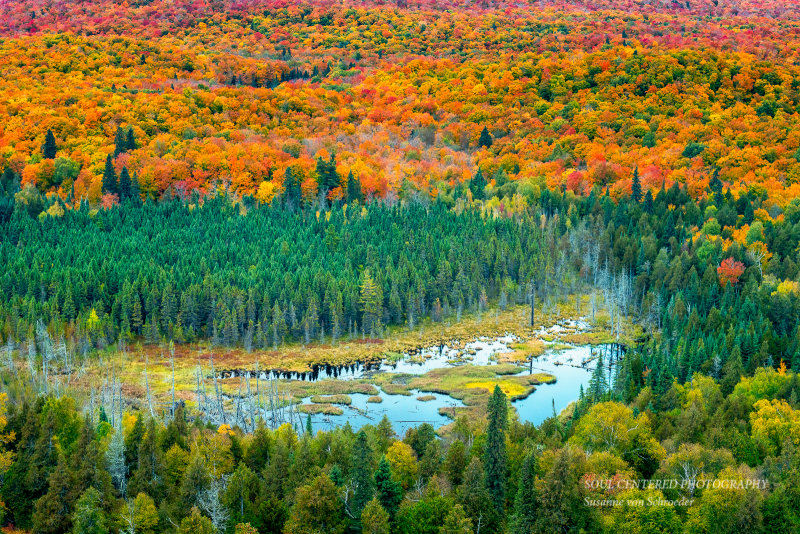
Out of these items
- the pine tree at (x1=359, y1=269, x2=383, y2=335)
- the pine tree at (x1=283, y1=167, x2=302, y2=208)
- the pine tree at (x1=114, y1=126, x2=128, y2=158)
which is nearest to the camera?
the pine tree at (x1=359, y1=269, x2=383, y2=335)

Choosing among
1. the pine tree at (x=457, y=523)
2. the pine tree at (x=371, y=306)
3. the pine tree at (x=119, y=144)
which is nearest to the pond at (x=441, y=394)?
the pine tree at (x=371, y=306)

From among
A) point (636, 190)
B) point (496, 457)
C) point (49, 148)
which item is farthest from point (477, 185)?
point (496, 457)

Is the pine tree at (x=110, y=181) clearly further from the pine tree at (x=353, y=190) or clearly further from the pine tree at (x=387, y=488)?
the pine tree at (x=387, y=488)

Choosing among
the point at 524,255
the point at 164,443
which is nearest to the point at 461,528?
the point at 164,443

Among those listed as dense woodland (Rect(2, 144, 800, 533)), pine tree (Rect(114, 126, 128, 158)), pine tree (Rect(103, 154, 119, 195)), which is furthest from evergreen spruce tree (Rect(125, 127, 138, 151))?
dense woodland (Rect(2, 144, 800, 533))

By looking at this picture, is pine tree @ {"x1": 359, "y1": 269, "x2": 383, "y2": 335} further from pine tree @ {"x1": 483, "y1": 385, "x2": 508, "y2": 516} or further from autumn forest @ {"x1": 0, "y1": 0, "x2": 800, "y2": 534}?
pine tree @ {"x1": 483, "y1": 385, "x2": 508, "y2": 516}

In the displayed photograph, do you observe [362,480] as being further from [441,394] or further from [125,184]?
[125,184]
